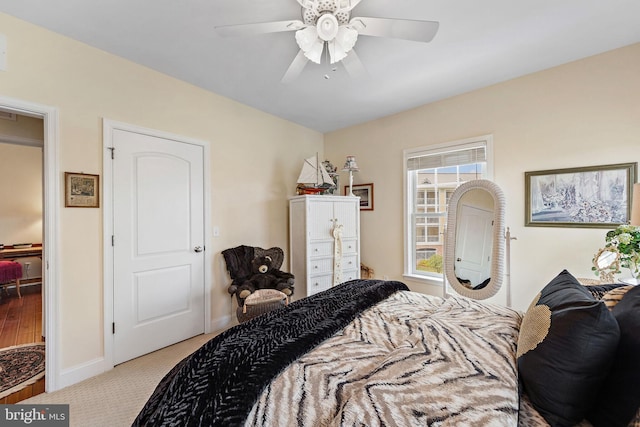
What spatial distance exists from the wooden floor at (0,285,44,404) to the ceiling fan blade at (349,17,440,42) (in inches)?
129

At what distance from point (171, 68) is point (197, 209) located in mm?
1336

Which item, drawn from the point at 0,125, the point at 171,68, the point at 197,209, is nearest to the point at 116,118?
the point at 171,68

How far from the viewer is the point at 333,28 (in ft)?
5.05

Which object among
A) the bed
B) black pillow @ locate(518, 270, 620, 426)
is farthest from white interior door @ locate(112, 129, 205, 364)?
black pillow @ locate(518, 270, 620, 426)

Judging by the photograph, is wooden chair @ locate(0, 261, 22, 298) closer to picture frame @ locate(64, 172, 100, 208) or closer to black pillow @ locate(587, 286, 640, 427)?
picture frame @ locate(64, 172, 100, 208)

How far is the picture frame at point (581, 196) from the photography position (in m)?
2.18

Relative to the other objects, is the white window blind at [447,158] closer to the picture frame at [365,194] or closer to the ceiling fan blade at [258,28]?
the picture frame at [365,194]

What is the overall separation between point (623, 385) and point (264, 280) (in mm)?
2673

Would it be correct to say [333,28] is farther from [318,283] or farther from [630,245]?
[318,283]

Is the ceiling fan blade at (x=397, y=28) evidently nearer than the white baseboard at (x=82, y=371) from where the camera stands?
Yes

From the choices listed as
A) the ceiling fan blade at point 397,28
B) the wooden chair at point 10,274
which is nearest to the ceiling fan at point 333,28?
the ceiling fan blade at point 397,28

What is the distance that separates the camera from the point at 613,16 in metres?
1.82

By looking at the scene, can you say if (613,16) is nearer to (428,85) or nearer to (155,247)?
(428,85)

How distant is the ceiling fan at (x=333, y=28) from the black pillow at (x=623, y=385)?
1436 millimetres
